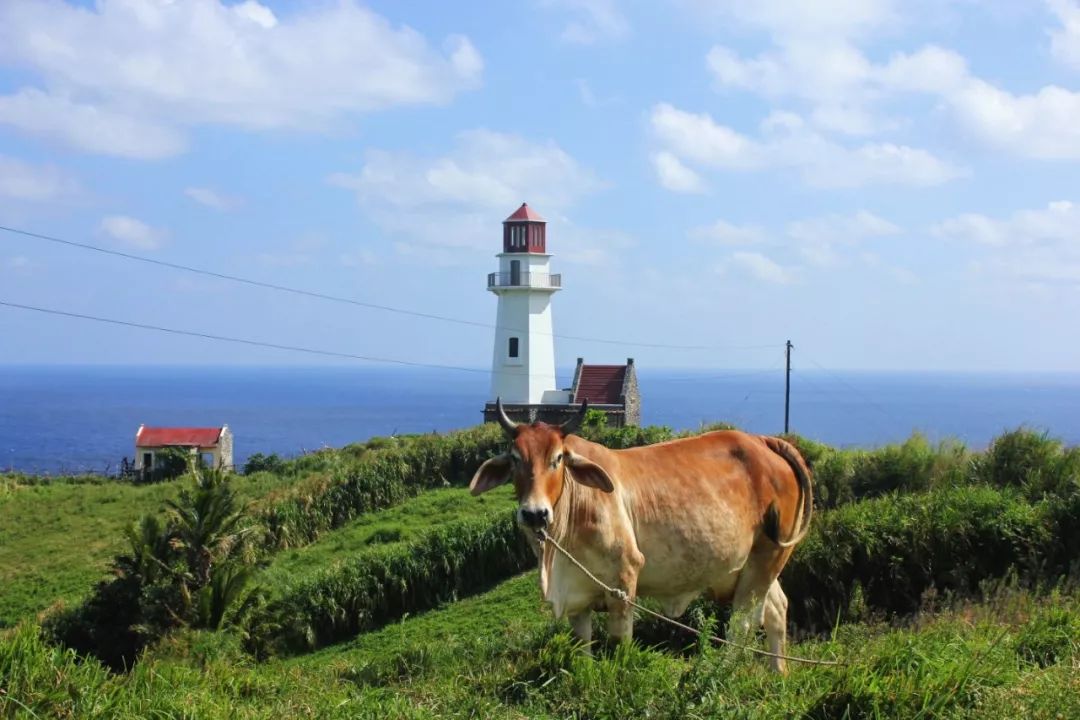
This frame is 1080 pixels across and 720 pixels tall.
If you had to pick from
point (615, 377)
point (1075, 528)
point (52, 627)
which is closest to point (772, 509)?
point (1075, 528)

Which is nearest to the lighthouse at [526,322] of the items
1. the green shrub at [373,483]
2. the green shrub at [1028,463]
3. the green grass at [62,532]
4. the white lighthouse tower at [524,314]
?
the white lighthouse tower at [524,314]

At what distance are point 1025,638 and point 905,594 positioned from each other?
373 cm

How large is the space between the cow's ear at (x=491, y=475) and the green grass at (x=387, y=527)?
42.0 ft

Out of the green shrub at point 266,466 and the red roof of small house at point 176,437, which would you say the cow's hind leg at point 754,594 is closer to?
the green shrub at point 266,466

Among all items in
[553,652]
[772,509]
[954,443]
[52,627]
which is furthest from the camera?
[52,627]

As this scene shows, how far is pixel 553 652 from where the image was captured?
710 cm

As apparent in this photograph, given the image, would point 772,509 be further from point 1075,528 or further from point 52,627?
point 52,627

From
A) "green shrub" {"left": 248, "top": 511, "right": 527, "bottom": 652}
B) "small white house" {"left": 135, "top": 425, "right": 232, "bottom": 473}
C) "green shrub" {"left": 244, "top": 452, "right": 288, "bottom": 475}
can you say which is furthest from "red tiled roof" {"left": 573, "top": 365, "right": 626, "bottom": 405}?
"green shrub" {"left": 248, "top": 511, "right": 527, "bottom": 652}

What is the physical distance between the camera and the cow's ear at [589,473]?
7617 millimetres

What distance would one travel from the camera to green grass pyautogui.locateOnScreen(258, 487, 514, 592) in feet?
70.8

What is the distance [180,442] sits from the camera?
52500mm

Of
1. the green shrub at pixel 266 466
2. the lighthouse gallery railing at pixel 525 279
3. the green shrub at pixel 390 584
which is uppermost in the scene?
the lighthouse gallery railing at pixel 525 279

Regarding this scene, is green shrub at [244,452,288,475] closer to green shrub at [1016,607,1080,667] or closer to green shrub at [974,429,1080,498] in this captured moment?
green shrub at [974,429,1080,498]

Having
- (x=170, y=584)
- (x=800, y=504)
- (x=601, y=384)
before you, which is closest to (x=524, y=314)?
(x=601, y=384)
